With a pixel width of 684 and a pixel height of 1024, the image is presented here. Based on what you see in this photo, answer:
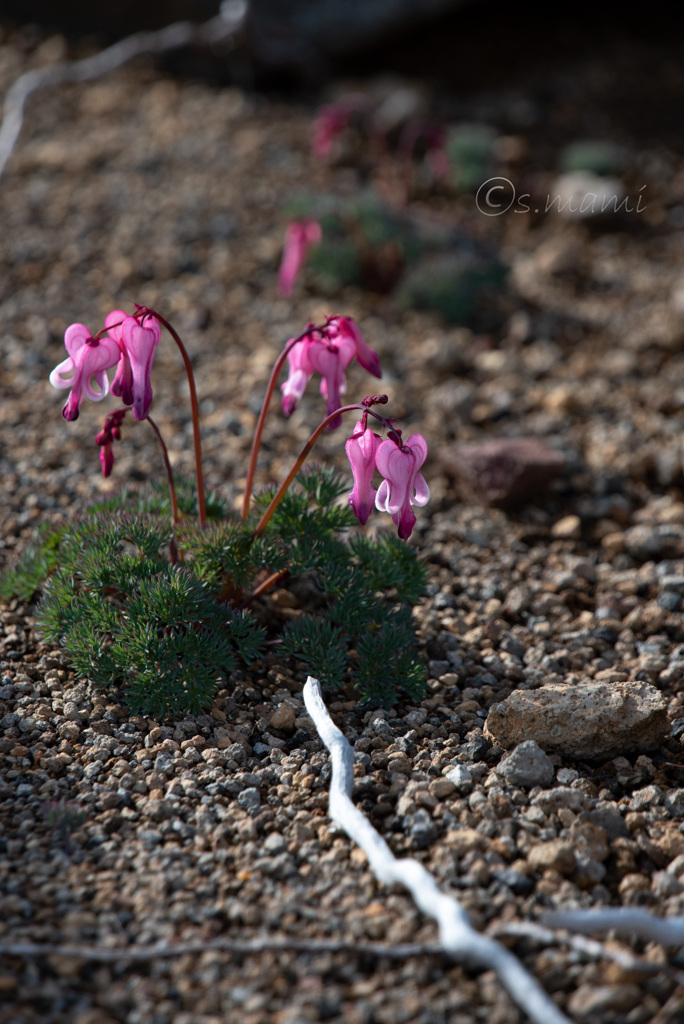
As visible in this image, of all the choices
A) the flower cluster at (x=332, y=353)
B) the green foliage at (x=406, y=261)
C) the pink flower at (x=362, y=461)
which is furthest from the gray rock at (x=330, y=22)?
the pink flower at (x=362, y=461)

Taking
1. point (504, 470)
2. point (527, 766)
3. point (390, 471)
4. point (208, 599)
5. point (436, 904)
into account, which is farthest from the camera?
point (504, 470)

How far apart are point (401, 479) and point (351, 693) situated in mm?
797

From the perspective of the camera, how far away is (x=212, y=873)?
6.70 feet

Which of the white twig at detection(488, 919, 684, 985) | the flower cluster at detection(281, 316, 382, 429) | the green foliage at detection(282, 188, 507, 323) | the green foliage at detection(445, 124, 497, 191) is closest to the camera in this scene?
the white twig at detection(488, 919, 684, 985)

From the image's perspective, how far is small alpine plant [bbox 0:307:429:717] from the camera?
231 centimetres

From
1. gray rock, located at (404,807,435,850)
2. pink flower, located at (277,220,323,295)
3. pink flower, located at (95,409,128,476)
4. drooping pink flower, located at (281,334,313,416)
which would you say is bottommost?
gray rock, located at (404,807,435,850)

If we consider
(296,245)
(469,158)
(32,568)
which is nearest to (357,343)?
(32,568)

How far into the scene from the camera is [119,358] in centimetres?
229

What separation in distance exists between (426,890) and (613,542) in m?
1.91

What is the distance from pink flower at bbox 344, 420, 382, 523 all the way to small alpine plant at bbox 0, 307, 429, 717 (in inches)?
1.1

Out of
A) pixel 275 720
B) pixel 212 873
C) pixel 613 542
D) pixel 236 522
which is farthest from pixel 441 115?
pixel 212 873

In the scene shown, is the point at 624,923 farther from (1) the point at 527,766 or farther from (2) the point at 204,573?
(2) the point at 204,573

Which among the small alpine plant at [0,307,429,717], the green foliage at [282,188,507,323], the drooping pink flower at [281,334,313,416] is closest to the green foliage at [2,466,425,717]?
the small alpine plant at [0,307,429,717]

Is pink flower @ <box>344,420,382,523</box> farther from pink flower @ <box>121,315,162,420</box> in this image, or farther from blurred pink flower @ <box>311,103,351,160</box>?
blurred pink flower @ <box>311,103,351,160</box>
